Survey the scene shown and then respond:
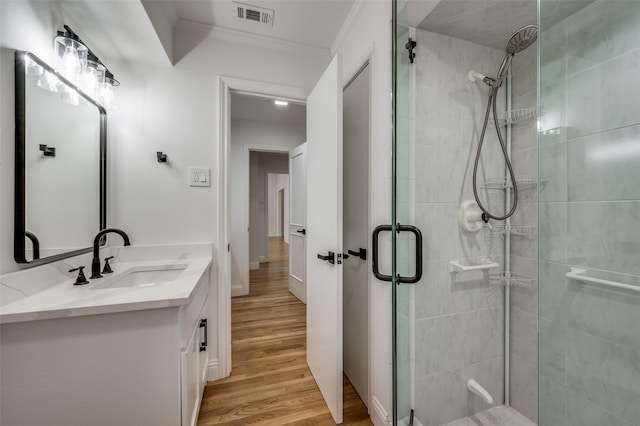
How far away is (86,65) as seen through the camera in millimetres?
1291

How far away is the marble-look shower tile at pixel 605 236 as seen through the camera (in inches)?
35.3

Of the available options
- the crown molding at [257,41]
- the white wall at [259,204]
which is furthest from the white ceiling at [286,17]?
the white wall at [259,204]

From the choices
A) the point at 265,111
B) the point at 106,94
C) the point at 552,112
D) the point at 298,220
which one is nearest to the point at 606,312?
the point at 552,112

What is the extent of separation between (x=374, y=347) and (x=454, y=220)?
844 mm

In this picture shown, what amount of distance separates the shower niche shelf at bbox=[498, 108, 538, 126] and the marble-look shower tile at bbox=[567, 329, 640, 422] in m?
1.03

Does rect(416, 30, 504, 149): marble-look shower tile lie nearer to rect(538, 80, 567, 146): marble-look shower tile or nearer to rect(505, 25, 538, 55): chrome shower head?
rect(505, 25, 538, 55): chrome shower head

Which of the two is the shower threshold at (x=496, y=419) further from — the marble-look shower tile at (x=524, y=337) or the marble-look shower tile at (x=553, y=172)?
the marble-look shower tile at (x=553, y=172)

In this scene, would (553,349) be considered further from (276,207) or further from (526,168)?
(276,207)

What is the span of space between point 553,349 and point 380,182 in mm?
1013

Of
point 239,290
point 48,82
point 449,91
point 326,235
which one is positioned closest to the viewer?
point 48,82

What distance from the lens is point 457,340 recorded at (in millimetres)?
1301

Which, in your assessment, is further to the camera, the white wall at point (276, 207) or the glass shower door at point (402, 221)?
the white wall at point (276, 207)

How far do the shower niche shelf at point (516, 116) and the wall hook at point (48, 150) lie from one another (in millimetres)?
2266

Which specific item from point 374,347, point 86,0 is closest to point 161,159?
point 86,0
